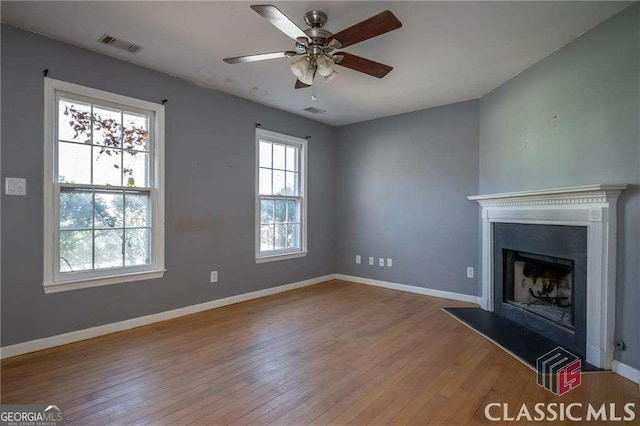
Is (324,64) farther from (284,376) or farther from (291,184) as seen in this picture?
(291,184)

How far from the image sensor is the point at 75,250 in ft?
9.43

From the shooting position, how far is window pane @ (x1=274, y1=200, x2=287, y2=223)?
185 inches

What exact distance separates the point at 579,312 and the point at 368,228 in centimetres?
294

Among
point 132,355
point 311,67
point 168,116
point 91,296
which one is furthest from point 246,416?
point 168,116

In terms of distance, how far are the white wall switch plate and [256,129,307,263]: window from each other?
2.32m

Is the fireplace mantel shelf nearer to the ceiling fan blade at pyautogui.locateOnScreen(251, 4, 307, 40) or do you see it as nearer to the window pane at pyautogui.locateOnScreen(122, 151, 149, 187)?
the ceiling fan blade at pyautogui.locateOnScreen(251, 4, 307, 40)

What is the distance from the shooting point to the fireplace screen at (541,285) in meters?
2.93

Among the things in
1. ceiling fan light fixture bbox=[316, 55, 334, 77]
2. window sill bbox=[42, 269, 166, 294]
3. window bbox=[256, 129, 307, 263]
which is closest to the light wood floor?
window sill bbox=[42, 269, 166, 294]

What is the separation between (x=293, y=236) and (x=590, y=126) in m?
3.66

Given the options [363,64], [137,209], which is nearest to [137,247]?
[137,209]

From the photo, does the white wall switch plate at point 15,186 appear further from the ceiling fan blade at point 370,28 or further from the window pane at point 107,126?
the ceiling fan blade at point 370,28

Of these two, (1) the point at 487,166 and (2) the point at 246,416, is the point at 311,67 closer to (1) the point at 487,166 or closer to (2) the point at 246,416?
(2) the point at 246,416

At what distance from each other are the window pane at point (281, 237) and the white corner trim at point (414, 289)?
1283 millimetres

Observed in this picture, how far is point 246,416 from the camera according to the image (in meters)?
1.83
